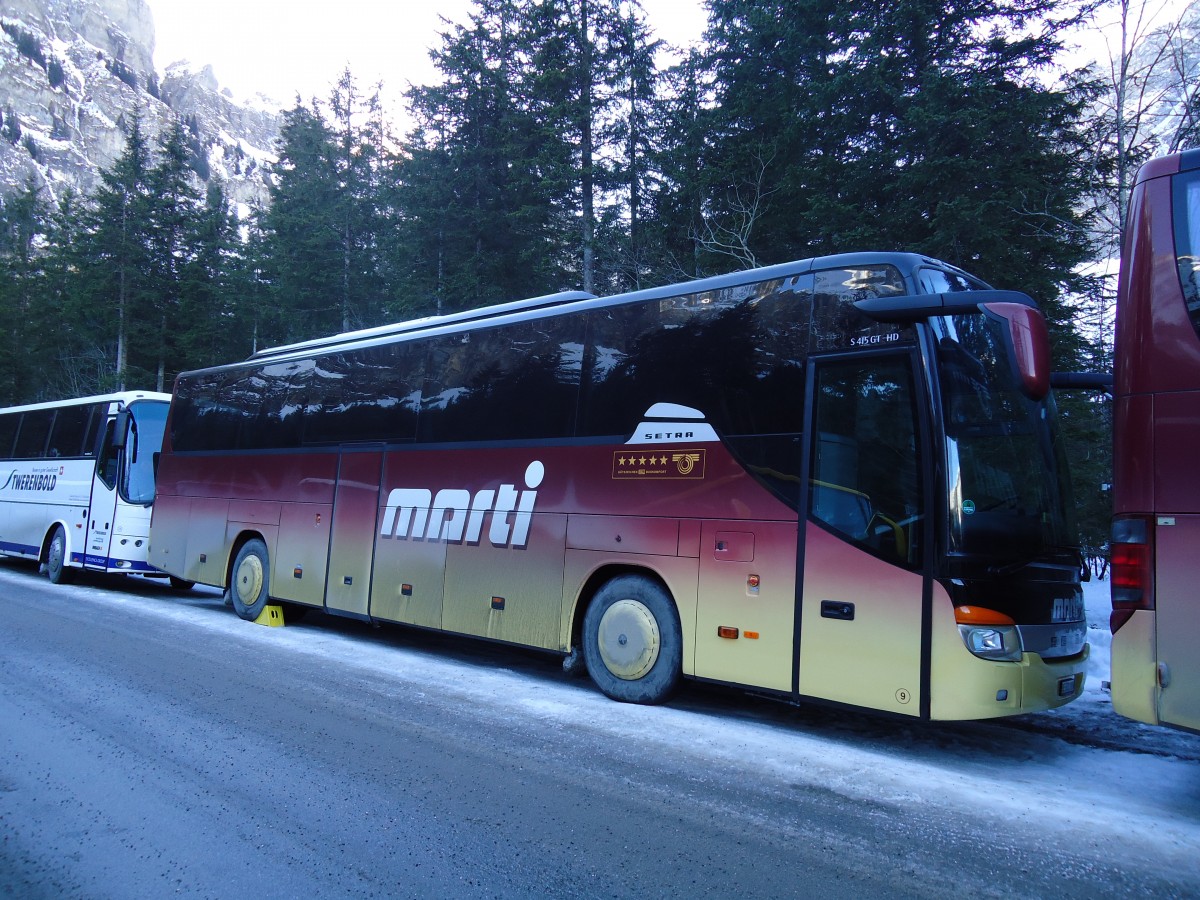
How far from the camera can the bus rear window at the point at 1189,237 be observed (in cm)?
436

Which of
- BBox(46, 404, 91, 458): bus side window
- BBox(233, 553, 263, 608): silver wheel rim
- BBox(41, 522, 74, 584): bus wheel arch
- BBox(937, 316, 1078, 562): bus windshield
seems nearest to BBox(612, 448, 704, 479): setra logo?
BBox(937, 316, 1078, 562): bus windshield

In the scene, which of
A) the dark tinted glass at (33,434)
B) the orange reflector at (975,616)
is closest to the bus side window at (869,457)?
the orange reflector at (975,616)

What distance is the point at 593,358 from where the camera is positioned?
7215 millimetres

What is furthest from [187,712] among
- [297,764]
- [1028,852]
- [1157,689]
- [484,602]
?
[1157,689]

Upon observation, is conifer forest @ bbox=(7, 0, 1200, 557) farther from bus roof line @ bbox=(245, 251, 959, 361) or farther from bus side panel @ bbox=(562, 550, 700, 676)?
bus side panel @ bbox=(562, 550, 700, 676)

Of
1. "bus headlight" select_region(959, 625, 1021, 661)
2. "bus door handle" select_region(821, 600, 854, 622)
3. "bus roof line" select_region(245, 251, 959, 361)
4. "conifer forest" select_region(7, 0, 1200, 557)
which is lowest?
"bus headlight" select_region(959, 625, 1021, 661)

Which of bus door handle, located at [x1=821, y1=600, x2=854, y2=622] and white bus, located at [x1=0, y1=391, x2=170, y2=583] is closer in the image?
bus door handle, located at [x1=821, y1=600, x2=854, y2=622]

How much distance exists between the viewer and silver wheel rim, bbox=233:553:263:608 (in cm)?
1084

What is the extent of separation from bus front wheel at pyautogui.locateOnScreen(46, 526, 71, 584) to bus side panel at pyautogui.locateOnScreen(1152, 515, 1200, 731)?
54.3 feet

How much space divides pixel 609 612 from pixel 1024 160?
39.1 ft

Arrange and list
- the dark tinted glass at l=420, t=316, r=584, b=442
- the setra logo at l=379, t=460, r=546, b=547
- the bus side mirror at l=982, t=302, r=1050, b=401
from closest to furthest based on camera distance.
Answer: the bus side mirror at l=982, t=302, r=1050, b=401 → the dark tinted glass at l=420, t=316, r=584, b=442 → the setra logo at l=379, t=460, r=546, b=547

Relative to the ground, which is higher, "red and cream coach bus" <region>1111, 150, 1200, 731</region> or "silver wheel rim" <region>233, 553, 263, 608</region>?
"red and cream coach bus" <region>1111, 150, 1200, 731</region>

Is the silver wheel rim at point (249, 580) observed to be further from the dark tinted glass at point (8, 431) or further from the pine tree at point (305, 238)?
the pine tree at point (305, 238)

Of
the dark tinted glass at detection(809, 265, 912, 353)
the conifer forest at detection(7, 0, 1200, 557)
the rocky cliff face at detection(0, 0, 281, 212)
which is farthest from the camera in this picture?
the rocky cliff face at detection(0, 0, 281, 212)
